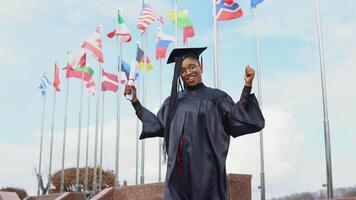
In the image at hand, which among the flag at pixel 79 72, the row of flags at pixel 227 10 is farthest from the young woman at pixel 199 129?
the flag at pixel 79 72

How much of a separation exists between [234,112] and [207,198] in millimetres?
750

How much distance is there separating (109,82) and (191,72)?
60.8 feet

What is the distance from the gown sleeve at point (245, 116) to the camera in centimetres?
446

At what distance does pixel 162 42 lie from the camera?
803 inches

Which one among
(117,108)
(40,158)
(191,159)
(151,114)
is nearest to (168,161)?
(191,159)

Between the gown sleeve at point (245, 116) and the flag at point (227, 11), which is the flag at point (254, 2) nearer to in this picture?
the flag at point (227, 11)

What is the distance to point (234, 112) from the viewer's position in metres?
4.52

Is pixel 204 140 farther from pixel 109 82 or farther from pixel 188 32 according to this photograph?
pixel 109 82

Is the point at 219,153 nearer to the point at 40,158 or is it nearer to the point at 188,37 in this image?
the point at 188,37

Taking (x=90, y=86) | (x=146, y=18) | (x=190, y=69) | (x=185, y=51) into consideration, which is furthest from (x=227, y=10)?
(x=190, y=69)

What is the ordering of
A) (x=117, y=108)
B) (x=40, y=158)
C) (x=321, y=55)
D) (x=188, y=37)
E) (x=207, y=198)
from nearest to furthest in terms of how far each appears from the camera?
(x=207, y=198) < (x=321, y=55) < (x=188, y=37) < (x=117, y=108) < (x=40, y=158)

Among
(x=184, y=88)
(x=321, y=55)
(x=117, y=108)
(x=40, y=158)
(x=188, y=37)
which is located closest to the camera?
(x=184, y=88)

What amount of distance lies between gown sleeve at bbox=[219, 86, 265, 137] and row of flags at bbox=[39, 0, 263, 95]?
12562mm

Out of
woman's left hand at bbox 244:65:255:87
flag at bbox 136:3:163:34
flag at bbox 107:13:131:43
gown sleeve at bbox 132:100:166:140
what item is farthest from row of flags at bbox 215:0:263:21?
woman's left hand at bbox 244:65:255:87
